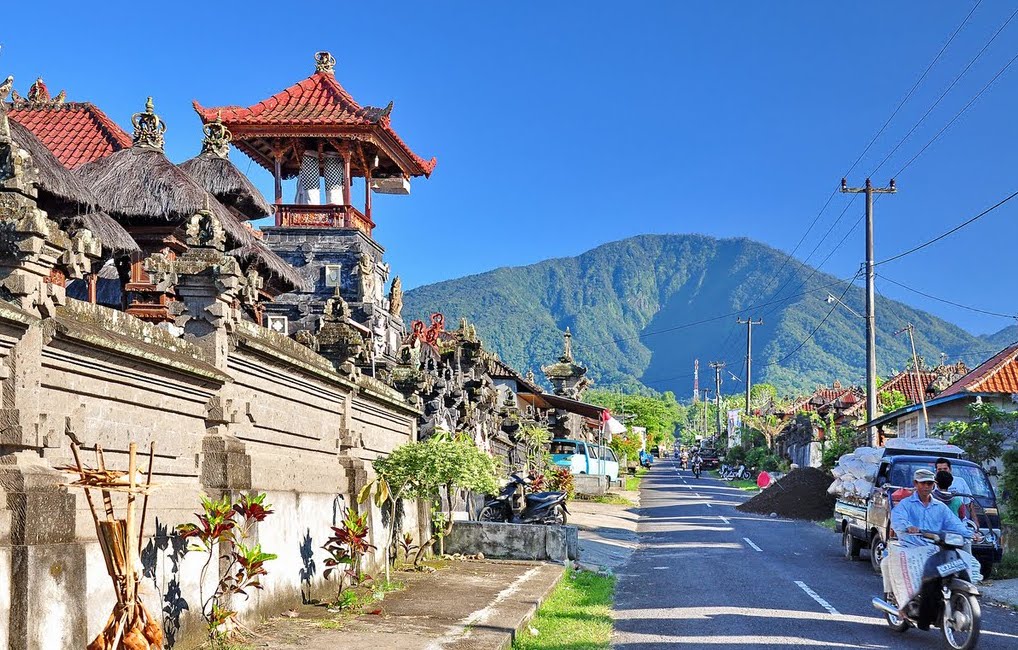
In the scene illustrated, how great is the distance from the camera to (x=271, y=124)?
3144 cm

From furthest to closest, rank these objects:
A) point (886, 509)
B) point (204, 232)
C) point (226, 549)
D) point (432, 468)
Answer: point (432, 468) < point (886, 509) < point (204, 232) < point (226, 549)

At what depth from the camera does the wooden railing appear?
33094mm

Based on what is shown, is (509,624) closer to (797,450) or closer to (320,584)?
(320,584)

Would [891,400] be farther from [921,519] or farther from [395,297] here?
[921,519]

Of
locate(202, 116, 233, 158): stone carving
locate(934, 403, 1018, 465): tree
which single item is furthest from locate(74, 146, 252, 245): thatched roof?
locate(934, 403, 1018, 465): tree

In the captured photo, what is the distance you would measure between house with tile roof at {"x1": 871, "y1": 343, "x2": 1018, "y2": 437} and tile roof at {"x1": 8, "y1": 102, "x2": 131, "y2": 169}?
2277 centimetres

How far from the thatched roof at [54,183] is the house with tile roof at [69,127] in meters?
7.11

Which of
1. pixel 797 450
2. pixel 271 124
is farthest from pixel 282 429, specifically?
pixel 797 450

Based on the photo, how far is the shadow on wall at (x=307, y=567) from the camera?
38.6 feet

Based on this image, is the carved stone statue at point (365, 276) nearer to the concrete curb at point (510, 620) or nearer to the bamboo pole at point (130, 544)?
the concrete curb at point (510, 620)

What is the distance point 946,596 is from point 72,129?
19.2 m

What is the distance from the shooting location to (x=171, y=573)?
8.52 meters

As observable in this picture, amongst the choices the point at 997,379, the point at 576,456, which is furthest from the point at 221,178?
the point at 576,456

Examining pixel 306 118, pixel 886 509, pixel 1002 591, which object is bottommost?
pixel 1002 591
